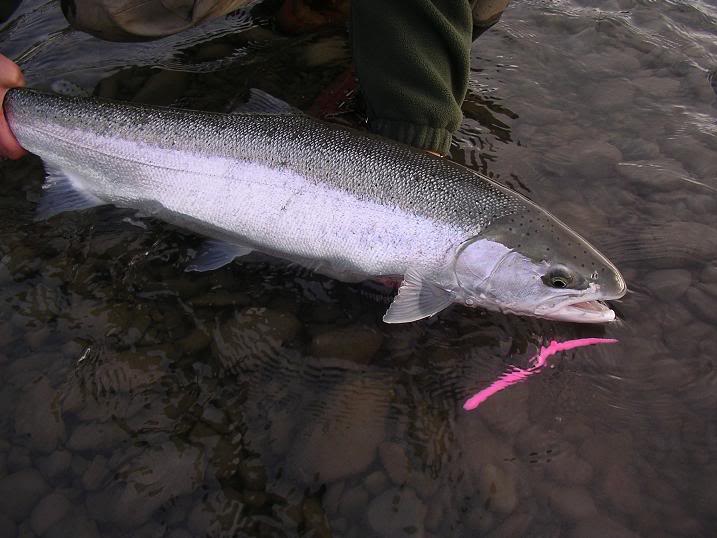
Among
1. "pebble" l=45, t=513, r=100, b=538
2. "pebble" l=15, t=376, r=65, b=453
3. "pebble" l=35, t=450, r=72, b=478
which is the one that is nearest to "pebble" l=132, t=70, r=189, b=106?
"pebble" l=15, t=376, r=65, b=453

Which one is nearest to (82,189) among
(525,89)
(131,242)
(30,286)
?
(131,242)

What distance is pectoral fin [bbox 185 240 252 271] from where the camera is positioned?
334cm

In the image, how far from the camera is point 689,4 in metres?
5.86

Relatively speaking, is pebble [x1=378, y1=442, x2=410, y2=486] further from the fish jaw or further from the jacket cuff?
the jacket cuff

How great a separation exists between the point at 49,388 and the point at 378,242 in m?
2.03

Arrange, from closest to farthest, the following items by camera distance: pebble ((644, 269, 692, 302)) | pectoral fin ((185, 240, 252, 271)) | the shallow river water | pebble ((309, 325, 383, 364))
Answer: the shallow river water
pebble ((309, 325, 383, 364))
pectoral fin ((185, 240, 252, 271))
pebble ((644, 269, 692, 302))

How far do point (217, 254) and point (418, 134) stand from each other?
1.54 meters

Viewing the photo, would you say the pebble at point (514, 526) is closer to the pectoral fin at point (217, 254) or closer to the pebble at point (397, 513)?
the pebble at point (397, 513)

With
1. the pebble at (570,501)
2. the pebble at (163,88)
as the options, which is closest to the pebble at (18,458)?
the pebble at (570,501)

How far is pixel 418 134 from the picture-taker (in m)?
3.54

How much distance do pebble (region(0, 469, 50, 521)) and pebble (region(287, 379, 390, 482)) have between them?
126cm

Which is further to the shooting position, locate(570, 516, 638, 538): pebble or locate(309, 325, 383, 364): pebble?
locate(309, 325, 383, 364): pebble

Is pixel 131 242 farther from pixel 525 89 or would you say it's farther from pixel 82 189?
pixel 525 89

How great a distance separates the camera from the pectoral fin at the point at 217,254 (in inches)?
131
